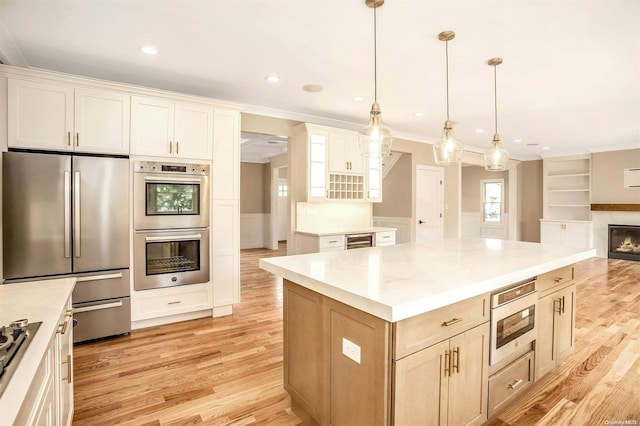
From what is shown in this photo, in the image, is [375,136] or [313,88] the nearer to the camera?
[375,136]

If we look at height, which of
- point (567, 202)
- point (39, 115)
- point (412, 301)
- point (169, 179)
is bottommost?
point (412, 301)

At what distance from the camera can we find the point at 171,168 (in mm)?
3434

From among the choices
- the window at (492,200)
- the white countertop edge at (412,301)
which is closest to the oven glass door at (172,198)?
the white countertop edge at (412,301)

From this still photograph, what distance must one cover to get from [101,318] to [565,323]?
3.96 metres

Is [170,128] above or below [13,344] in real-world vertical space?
above

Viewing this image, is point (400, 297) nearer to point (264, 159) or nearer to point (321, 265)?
point (321, 265)

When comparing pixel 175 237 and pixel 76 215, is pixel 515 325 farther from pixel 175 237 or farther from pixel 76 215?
pixel 76 215

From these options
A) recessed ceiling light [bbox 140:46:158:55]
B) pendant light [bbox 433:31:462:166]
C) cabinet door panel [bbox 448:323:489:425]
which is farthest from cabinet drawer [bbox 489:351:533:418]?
recessed ceiling light [bbox 140:46:158:55]

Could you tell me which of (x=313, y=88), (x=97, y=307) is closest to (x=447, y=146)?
(x=313, y=88)

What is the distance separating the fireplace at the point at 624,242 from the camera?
24.4 feet

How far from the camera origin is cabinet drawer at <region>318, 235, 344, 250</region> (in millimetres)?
4423

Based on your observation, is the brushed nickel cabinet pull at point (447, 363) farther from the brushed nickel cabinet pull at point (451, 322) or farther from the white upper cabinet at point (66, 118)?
the white upper cabinet at point (66, 118)

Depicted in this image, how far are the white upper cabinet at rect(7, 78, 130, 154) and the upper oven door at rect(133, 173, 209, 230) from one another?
405 mm

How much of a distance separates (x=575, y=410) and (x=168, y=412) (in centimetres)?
259
